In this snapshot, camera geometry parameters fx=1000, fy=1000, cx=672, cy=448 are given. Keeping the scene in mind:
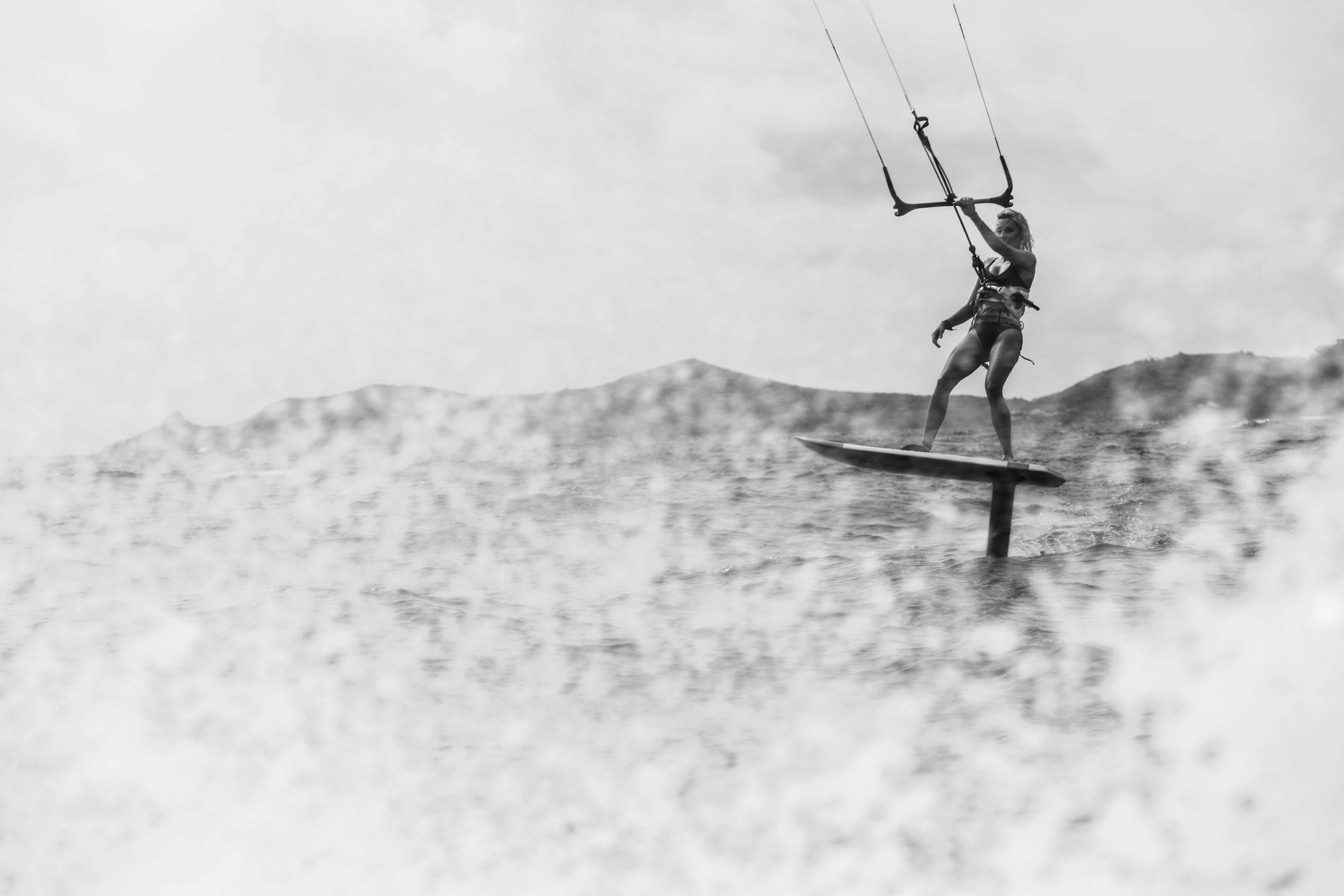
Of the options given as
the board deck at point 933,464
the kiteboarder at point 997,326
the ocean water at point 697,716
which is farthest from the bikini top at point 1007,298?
the ocean water at point 697,716

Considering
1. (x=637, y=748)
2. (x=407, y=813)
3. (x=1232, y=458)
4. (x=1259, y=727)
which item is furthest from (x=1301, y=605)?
(x=1232, y=458)

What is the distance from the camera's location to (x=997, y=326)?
258 inches

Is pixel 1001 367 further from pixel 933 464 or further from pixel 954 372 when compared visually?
pixel 933 464

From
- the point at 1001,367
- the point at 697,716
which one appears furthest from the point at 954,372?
the point at 697,716

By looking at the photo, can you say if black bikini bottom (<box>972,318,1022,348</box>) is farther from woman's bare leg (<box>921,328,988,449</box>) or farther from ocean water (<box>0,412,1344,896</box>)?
ocean water (<box>0,412,1344,896</box>)

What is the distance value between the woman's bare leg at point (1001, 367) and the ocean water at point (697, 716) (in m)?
1.16

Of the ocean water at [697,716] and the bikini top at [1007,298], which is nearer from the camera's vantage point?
the ocean water at [697,716]

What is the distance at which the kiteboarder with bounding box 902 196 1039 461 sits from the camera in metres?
6.49

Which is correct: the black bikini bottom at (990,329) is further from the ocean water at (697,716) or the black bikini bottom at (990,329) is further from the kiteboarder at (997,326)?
the ocean water at (697,716)

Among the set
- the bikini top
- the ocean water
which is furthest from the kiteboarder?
the ocean water

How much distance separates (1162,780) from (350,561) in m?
7.68

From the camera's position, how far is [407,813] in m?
3.84

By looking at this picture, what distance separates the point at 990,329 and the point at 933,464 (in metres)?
0.97

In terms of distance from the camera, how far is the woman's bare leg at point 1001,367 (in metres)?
6.49
